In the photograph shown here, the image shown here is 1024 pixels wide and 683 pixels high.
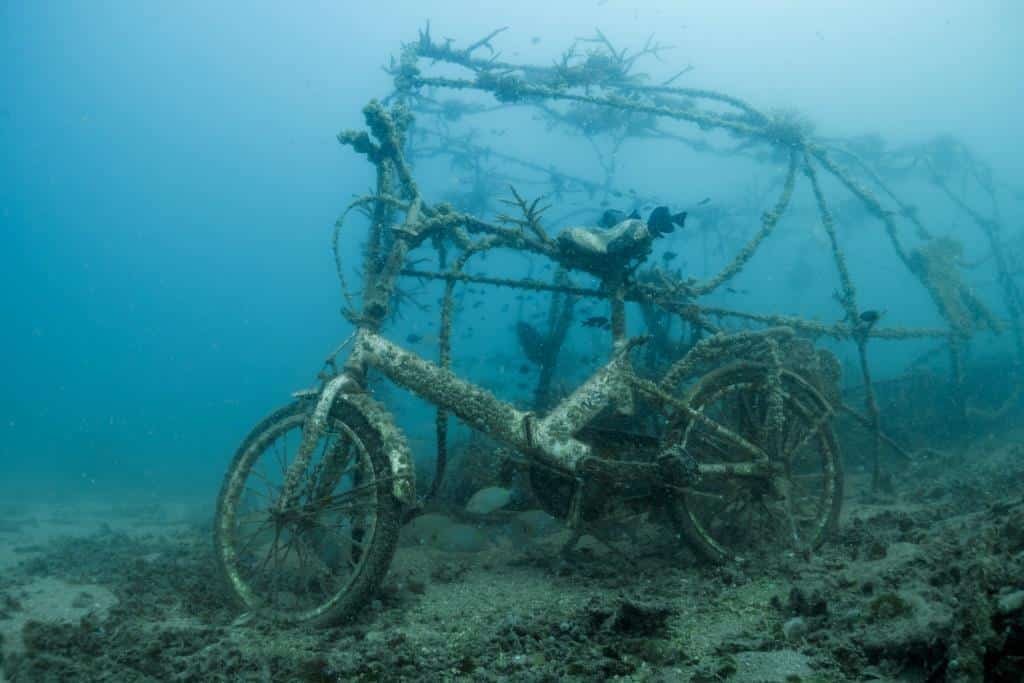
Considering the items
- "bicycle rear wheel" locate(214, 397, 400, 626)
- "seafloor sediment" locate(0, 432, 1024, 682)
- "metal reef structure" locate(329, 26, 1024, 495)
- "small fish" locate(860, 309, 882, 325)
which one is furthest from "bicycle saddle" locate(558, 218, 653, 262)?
"small fish" locate(860, 309, 882, 325)

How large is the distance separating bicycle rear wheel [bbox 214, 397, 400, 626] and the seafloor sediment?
21 cm

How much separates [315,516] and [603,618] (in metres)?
1.93

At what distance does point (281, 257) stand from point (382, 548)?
6081 inches

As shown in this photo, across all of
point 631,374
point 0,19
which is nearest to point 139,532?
point 631,374

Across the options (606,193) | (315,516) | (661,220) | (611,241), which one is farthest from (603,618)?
(606,193)

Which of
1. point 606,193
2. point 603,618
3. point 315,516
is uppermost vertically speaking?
point 606,193

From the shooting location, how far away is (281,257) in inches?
5595

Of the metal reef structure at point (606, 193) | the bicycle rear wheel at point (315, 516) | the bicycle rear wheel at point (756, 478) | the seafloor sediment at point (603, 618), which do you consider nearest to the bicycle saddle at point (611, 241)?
the metal reef structure at point (606, 193)

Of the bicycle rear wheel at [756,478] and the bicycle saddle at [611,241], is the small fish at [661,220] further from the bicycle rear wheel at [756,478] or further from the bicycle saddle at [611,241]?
the bicycle rear wheel at [756,478]

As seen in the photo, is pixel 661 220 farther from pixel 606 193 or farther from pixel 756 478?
pixel 606 193

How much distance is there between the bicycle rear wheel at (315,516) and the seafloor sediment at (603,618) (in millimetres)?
215

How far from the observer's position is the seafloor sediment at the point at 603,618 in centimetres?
183

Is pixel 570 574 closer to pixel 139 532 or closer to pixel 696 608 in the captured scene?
pixel 696 608

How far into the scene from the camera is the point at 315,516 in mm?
3371
